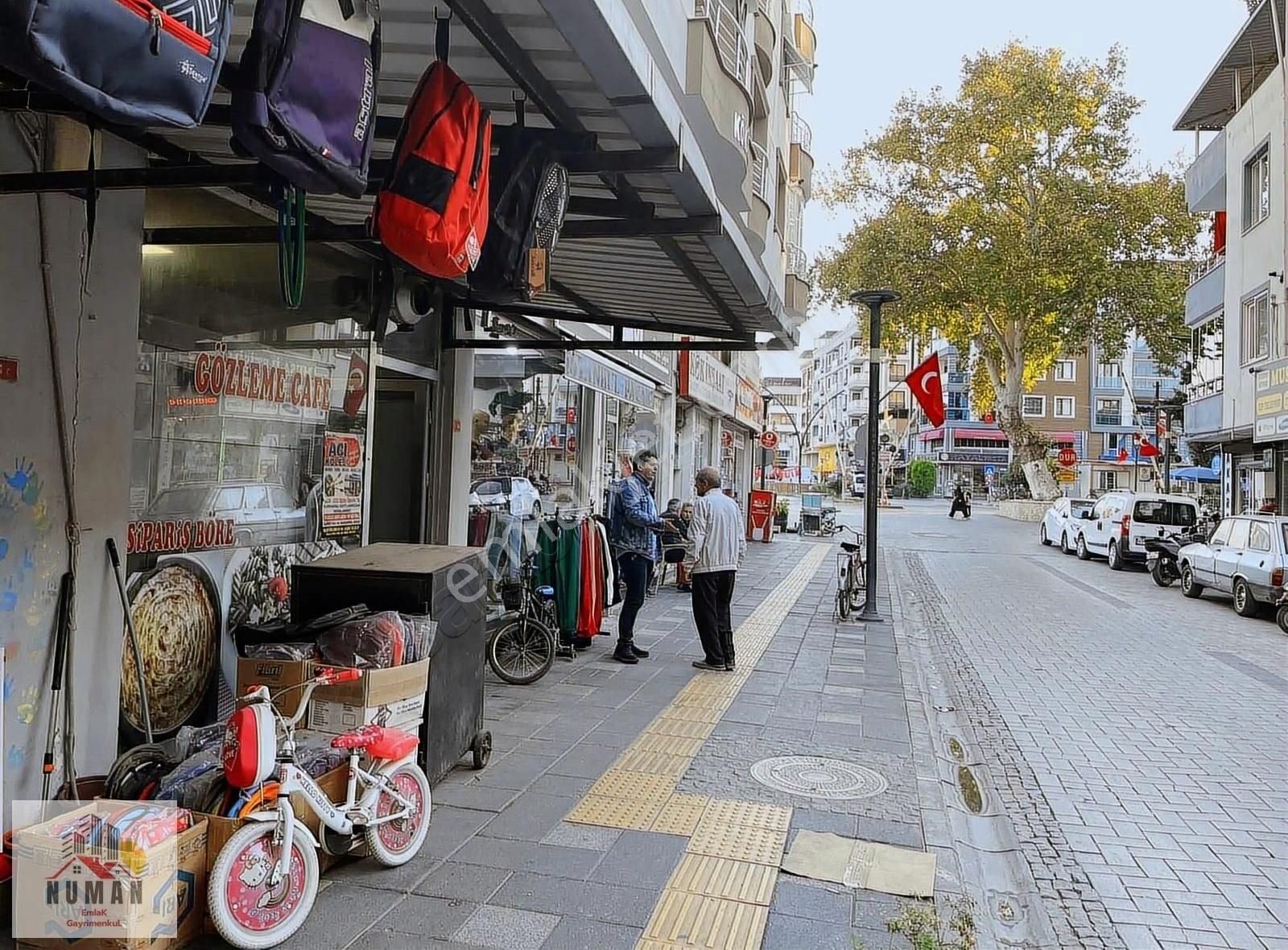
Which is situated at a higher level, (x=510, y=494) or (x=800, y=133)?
(x=800, y=133)

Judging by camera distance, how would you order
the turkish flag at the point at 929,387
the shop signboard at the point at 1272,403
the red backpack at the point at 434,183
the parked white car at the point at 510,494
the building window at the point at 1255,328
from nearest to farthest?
1. the red backpack at the point at 434,183
2. the parked white car at the point at 510,494
3. the turkish flag at the point at 929,387
4. the shop signboard at the point at 1272,403
5. the building window at the point at 1255,328

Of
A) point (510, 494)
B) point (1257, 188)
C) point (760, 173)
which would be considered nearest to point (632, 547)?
point (510, 494)

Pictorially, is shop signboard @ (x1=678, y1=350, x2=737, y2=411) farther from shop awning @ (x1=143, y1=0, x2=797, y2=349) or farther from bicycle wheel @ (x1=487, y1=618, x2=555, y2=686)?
shop awning @ (x1=143, y1=0, x2=797, y2=349)

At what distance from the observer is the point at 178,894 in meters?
3.14

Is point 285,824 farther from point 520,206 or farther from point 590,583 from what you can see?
point 590,583

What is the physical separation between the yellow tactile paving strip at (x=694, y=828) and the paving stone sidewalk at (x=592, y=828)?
0.07 m

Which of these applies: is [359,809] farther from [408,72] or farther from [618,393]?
[618,393]

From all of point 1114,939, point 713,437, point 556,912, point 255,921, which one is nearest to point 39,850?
point 255,921

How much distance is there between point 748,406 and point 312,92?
25.0 meters

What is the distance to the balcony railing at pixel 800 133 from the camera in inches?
835

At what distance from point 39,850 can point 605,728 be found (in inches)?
145

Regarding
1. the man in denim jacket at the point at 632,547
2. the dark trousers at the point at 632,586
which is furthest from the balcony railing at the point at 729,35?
the dark trousers at the point at 632,586

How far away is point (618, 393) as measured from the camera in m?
14.1

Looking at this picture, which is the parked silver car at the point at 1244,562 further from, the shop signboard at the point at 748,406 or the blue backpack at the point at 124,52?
the blue backpack at the point at 124,52
